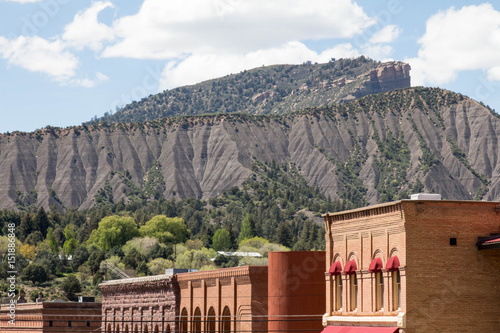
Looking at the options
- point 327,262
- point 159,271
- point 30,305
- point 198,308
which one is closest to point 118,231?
point 159,271

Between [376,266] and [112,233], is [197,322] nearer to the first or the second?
[376,266]

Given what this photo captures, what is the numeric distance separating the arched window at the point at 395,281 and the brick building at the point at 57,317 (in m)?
51.1

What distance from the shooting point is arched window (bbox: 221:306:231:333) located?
5847 cm

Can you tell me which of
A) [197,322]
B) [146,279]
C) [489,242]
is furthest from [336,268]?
[146,279]

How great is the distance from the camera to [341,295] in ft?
155

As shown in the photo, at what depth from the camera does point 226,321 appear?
58.7m

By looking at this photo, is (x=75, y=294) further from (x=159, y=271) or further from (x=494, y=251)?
(x=494, y=251)

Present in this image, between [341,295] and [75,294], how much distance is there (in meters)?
103

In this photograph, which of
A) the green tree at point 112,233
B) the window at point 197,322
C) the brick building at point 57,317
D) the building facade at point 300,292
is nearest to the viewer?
the building facade at point 300,292

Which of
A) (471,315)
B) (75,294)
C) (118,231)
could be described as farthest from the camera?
(118,231)

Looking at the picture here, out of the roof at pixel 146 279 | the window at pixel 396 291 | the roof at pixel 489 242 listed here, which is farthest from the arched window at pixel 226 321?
the roof at pixel 489 242

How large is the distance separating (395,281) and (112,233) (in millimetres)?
156363

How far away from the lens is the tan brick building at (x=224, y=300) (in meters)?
54.8

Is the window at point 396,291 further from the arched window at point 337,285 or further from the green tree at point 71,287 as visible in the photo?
the green tree at point 71,287
